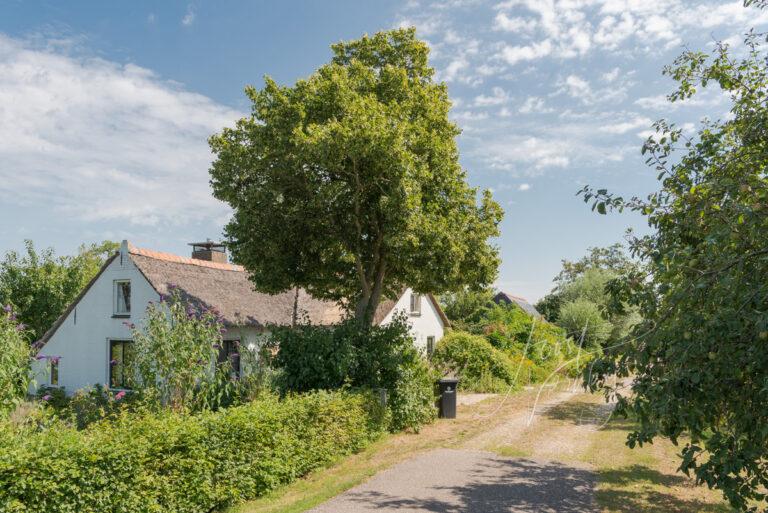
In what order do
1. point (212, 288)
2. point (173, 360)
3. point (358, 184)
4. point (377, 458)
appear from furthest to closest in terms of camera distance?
1. point (212, 288)
2. point (358, 184)
3. point (377, 458)
4. point (173, 360)

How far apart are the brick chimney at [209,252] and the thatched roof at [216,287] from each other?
2.25 m

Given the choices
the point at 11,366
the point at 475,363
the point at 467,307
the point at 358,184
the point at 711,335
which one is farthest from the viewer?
the point at 467,307

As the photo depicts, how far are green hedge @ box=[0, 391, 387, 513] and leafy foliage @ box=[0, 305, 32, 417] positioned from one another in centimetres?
88

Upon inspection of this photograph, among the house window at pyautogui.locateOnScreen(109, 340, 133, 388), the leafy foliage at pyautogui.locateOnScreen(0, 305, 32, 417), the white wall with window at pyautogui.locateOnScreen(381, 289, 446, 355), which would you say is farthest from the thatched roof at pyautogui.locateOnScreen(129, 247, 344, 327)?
the leafy foliage at pyautogui.locateOnScreen(0, 305, 32, 417)

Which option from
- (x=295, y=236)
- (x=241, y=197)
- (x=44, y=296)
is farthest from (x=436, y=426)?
(x=44, y=296)

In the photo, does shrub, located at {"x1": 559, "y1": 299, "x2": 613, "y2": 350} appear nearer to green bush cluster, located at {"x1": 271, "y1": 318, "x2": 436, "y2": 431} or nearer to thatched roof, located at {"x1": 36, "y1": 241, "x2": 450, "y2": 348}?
thatched roof, located at {"x1": 36, "y1": 241, "x2": 450, "y2": 348}

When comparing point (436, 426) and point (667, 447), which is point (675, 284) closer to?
point (667, 447)

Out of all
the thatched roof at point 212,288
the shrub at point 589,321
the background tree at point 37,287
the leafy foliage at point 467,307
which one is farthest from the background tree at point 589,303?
the background tree at point 37,287

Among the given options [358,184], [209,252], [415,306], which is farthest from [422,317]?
[358,184]

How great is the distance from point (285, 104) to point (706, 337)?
12.8 meters

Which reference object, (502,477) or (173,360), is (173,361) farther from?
(502,477)

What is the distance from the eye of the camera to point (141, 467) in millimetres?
7395

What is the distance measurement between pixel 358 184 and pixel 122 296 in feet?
41.5

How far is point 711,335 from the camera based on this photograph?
4219mm
